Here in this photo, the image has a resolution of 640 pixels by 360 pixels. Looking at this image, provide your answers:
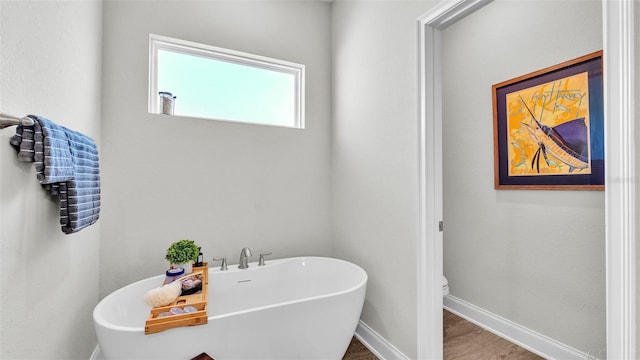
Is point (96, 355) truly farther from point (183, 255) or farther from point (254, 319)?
point (254, 319)

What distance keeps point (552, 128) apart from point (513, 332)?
1499 mm

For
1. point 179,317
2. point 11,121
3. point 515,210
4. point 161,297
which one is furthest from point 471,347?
point 11,121

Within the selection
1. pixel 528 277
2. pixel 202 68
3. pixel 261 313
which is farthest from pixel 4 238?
pixel 528 277

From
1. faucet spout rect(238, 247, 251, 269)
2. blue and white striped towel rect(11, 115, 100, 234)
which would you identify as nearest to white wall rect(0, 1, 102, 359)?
blue and white striped towel rect(11, 115, 100, 234)

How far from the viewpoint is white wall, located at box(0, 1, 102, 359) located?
922mm

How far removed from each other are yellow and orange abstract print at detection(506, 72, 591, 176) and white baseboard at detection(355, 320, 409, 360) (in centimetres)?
154

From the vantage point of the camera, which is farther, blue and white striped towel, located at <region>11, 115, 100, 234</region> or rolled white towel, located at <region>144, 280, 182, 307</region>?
rolled white towel, located at <region>144, 280, 182, 307</region>

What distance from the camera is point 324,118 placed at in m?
2.67

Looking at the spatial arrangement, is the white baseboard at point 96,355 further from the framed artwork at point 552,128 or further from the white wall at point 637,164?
the framed artwork at point 552,128

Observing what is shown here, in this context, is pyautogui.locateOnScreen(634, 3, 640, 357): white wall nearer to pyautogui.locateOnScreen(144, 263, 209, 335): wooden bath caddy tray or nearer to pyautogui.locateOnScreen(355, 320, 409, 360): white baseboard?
pyautogui.locateOnScreen(355, 320, 409, 360): white baseboard

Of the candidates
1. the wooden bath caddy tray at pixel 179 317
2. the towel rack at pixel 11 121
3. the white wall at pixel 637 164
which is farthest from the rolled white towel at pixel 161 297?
the white wall at pixel 637 164

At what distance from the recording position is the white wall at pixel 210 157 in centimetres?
199

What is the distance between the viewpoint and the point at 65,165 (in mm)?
1080

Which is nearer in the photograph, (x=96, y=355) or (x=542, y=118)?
(x=96, y=355)
